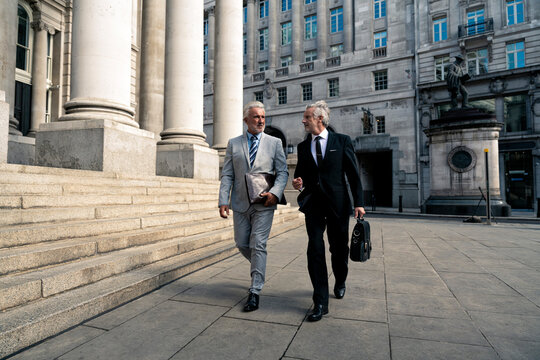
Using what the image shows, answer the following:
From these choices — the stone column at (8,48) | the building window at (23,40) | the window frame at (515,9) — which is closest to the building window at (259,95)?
the window frame at (515,9)

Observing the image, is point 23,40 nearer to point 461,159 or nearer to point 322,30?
point 461,159

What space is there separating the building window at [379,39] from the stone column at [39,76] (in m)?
25.6

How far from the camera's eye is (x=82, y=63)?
698 cm

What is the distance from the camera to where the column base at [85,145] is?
6.68m

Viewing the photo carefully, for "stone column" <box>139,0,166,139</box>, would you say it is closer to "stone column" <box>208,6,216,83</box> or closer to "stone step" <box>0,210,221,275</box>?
"stone step" <box>0,210,221,275</box>

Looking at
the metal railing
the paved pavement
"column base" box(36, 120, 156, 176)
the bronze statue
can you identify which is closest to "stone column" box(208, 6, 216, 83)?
the metal railing

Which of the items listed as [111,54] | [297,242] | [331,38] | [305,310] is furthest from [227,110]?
[331,38]

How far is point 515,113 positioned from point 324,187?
2828 cm

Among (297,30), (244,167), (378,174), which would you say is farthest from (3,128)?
(297,30)

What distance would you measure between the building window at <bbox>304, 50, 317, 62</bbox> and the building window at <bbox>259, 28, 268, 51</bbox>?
16.0ft

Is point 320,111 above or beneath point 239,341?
above

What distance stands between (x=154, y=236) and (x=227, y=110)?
987 cm

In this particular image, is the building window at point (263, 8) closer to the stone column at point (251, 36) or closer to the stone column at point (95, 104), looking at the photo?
the stone column at point (251, 36)

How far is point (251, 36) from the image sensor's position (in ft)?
119
